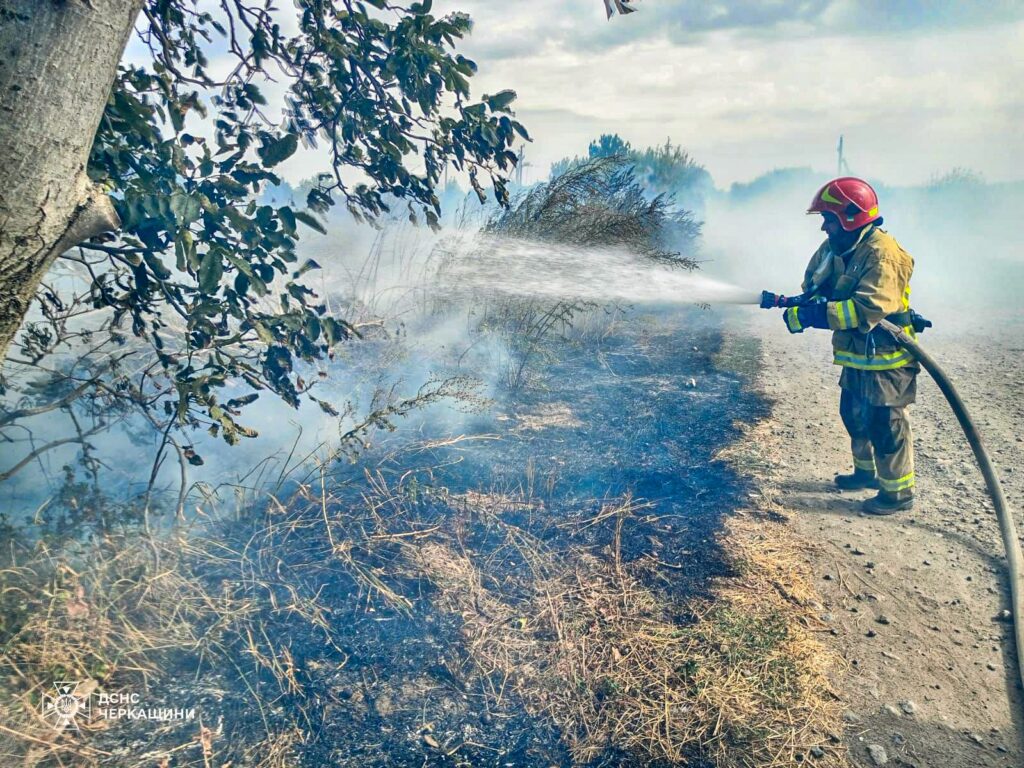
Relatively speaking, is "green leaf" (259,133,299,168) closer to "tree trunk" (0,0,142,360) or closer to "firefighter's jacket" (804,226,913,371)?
"tree trunk" (0,0,142,360)

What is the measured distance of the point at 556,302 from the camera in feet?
24.8

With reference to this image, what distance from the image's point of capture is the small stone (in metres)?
2.48

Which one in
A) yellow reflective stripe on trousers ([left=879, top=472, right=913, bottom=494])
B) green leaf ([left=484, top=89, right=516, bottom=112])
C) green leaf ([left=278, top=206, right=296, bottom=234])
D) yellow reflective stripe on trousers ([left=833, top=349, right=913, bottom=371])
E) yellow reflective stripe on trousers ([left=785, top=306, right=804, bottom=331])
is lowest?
yellow reflective stripe on trousers ([left=879, top=472, right=913, bottom=494])

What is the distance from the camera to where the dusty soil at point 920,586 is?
2670 millimetres

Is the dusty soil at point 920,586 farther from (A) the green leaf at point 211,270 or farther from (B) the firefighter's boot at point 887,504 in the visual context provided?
(A) the green leaf at point 211,270

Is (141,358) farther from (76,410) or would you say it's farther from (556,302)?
(556,302)

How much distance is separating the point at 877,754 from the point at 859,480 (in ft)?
8.96

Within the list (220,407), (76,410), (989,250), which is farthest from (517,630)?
(989,250)

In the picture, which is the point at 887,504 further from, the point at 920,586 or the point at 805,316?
the point at 805,316

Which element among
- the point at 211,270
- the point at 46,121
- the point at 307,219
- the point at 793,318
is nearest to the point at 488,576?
the point at 307,219

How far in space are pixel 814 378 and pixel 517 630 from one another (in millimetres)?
6403

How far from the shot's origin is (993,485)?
418 cm

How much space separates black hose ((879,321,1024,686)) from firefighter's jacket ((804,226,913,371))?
0.30 ft

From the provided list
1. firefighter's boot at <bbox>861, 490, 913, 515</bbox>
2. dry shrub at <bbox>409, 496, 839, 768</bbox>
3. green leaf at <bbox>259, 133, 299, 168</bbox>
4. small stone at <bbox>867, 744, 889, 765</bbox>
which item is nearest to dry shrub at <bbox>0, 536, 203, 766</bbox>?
dry shrub at <bbox>409, 496, 839, 768</bbox>
